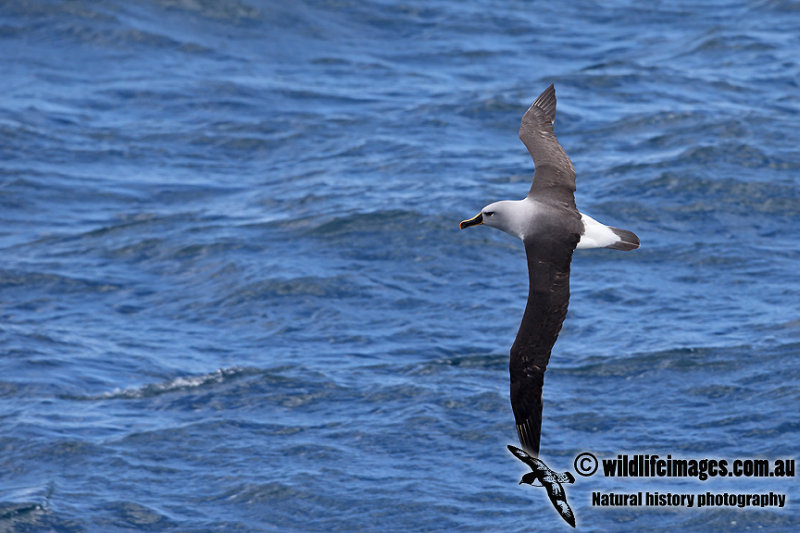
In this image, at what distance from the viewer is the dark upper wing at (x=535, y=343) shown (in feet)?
48.2

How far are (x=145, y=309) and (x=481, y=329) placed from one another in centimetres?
685

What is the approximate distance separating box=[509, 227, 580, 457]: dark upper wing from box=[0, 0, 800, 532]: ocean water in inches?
308

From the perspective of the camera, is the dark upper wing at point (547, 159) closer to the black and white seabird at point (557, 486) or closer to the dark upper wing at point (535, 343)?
the dark upper wing at point (535, 343)

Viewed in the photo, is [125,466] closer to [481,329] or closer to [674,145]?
[481,329]

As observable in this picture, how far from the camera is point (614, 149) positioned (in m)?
31.6

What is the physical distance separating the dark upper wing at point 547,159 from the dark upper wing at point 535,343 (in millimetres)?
1261

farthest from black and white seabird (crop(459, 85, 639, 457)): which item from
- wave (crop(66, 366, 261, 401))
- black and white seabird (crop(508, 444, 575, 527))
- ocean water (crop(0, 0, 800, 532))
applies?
wave (crop(66, 366, 261, 401))

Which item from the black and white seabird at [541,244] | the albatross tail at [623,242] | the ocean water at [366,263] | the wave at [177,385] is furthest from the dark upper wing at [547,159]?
the wave at [177,385]

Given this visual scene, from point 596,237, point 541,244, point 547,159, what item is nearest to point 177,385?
point 547,159

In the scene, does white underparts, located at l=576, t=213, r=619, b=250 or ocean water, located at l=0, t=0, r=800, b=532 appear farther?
ocean water, located at l=0, t=0, r=800, b=532

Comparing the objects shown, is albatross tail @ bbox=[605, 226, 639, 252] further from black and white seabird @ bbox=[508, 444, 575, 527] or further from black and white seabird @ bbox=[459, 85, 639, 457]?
black and white seabird @ bbox=[508, 444, 575, 527]

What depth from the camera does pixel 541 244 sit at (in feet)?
50.4

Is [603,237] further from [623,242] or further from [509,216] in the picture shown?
[509,216]

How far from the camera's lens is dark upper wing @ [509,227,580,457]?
14680 millimetres
